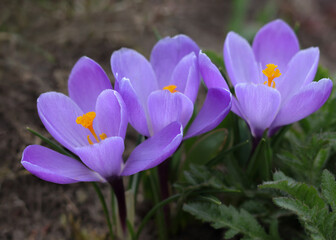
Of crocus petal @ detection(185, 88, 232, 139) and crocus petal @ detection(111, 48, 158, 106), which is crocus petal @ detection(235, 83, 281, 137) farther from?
crocus petal @ detection(111, 48, 158, 106)

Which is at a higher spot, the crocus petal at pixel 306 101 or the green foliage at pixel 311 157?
the crocus petal at pixel 306 101

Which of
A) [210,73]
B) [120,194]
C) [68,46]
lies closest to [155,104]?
[210,73]

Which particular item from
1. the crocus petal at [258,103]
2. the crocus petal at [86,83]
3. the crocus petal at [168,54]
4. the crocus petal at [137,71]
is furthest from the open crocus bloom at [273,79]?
the crocus petal at [86,83]

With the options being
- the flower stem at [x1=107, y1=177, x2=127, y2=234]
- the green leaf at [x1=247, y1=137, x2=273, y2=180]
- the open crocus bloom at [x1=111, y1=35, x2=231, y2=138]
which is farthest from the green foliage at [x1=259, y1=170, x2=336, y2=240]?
the flower stem at [x1=107, y1=177, x2=127, y2=234]

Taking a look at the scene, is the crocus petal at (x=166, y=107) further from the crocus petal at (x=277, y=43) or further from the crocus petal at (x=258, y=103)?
the crocus petal at (x=277, y=43)

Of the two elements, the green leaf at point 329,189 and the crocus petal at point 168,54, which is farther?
the crocus petal at point 168,54
